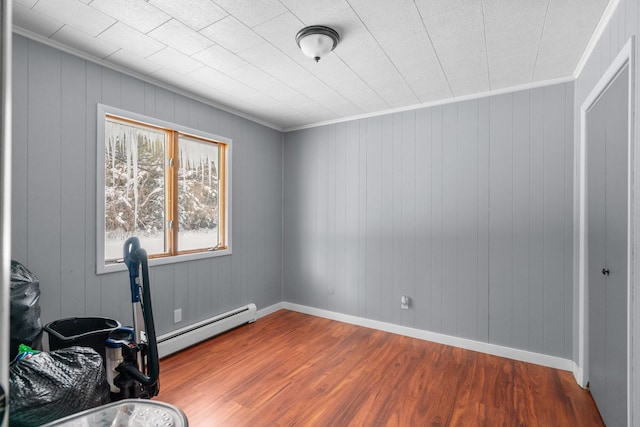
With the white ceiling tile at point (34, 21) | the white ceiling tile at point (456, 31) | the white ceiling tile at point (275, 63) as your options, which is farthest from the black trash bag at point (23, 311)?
the white ceiling tile at point (456, 31)

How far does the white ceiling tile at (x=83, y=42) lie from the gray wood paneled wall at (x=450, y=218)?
2360mm

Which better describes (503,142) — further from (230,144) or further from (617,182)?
(230,144)

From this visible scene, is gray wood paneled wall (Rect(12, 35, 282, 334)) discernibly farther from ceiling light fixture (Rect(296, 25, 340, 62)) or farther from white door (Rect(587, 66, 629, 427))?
white door (Rect(587, 66, 629, 427))

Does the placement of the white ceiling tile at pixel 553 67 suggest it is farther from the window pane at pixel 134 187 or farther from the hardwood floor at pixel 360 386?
the window pane at pixel 134 187

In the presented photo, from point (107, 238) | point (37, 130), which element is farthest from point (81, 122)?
point (107, 238)

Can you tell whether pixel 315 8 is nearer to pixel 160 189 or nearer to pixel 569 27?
pixel 569 27

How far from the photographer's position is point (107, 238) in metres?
2.61

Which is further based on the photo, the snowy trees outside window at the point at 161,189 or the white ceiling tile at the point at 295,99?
the white ceiling tile at the point at 295,99

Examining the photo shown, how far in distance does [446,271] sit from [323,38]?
2.46 m

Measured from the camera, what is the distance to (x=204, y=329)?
3.18 meters

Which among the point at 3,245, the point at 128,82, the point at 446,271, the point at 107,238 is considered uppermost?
the point at 128,82

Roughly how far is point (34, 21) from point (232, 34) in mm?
1207

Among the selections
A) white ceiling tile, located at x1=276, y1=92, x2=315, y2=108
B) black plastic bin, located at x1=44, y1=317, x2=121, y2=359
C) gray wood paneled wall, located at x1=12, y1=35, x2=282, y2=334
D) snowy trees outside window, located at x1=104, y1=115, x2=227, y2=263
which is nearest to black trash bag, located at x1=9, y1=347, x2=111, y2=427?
black plastic bin, located at x1=44, y1=317, x2=121, y2=359

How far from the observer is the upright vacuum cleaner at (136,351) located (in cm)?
163
